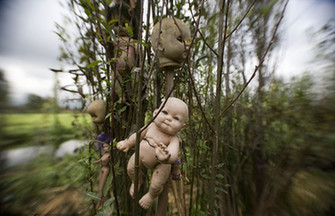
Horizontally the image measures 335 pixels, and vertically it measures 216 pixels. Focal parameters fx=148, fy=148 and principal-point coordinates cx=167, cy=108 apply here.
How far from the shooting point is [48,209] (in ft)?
4.62

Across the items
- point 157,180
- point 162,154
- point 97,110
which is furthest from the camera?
point 97,110

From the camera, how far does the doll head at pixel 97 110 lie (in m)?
0.77

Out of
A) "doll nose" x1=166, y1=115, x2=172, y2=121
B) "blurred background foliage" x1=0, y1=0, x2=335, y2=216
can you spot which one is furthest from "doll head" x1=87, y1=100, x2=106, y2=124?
A: "doll nose" x1=166, y1=115, x2=172, y2=121

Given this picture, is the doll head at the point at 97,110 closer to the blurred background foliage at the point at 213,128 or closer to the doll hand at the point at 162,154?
the blurred background foliage at the point at 213,128

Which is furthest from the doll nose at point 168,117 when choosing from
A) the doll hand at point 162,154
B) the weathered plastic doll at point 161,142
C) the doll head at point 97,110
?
the doll head at point 97,110

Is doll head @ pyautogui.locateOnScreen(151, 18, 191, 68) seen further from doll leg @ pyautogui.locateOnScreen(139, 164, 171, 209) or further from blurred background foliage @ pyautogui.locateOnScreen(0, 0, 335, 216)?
doll leg @ pyautogui.locateOnScreen(139, 164, 171, 209)

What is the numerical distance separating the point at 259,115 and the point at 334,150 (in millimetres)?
910

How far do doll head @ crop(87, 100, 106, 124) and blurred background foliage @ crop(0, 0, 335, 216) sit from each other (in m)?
0.05

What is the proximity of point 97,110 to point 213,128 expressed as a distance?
635 millimetres

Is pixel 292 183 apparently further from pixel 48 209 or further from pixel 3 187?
pixel 48 209

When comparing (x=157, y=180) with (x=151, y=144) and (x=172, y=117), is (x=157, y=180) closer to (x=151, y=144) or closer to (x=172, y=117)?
(x=151, y=144)

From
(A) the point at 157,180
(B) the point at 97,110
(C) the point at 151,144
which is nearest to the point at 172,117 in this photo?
(C) the point at 151,144

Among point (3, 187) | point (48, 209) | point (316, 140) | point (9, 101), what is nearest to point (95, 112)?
point (9, 101)

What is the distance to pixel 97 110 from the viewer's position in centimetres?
77
